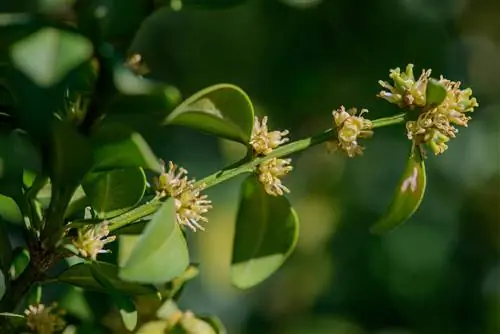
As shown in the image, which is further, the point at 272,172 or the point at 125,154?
the point at 272,172

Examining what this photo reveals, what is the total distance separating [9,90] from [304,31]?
1513 millimetres

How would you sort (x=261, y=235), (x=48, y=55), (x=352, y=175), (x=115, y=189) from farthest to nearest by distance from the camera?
1. (x=352, y=175)
2. (x=261, y=235)
3. (x=115, y=189)
4. (x=48, y=55)

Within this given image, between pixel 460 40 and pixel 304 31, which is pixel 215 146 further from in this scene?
pixel 460 40

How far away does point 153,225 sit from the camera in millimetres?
614

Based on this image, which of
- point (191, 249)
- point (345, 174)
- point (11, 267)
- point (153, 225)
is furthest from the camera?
point (345, 174)

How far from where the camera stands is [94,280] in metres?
0.71

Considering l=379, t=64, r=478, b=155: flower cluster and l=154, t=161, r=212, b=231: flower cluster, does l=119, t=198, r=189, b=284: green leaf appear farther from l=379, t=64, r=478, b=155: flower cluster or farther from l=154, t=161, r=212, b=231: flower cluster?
l=379, t=64, r=478, b=155: flower cluster

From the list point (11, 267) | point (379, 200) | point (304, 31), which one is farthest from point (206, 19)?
point (11, 267)

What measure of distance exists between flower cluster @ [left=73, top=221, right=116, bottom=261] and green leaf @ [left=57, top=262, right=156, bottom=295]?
0.04 ft

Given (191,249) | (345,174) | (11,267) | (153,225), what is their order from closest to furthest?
(153,225) → (11,267) → (191,249) → (345,174)

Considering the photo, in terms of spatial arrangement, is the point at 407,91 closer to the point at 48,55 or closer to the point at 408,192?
the point at 408,192

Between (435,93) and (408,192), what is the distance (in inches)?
3.0

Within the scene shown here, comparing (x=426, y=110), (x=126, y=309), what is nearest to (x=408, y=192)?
(x=426, y=110)

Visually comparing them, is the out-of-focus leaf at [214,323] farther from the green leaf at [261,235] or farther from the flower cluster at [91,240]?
the flower cluster at [91,240]
